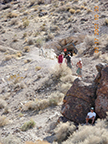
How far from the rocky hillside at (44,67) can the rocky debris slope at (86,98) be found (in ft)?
0.36

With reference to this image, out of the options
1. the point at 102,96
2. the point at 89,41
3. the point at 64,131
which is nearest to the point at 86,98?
the point at 102,96

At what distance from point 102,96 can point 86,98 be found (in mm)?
663

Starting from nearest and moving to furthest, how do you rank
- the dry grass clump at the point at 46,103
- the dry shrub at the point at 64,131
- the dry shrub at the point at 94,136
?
the dry shrub at the point at 94,136 < the dry shrub at the point at 64,131 < the dry grass clump at the point at 46,103

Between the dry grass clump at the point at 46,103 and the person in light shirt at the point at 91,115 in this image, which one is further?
the dry grass clump at the point at 46,103

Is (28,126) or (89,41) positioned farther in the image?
(89,41)

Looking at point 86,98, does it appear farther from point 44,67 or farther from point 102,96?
point 44,67

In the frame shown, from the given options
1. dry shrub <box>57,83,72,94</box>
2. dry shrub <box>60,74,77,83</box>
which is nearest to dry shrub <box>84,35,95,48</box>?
dry shrub <box>60,74,77,83</box>

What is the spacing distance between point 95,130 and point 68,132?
1.32 m

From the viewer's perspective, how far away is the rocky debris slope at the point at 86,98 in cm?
557

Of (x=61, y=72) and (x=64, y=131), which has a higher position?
(x=64, y=131)

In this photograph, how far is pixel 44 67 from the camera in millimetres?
13164

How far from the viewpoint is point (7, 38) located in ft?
71.2

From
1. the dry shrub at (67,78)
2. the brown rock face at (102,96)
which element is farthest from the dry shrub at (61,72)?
the brown rock face at (102,96)

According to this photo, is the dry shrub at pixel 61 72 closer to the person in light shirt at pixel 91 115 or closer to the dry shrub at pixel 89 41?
the person in light shirt at pixel 91 115
